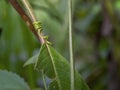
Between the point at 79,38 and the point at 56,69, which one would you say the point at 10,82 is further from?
the point at 79,38

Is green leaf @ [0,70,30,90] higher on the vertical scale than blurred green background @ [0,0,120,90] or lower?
lower

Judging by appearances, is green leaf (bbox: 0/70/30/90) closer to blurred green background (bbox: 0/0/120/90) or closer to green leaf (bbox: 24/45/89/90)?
green leaf (bbox: 24/45/89/90)

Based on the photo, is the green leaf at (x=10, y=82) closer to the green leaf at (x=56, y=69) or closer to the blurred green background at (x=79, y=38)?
the green leaf at (x=56, y=69)

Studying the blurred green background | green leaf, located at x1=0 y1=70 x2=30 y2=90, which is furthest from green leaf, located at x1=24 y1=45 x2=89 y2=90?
the blurred green background

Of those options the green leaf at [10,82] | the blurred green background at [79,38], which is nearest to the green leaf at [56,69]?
the green leaf at [10,82]

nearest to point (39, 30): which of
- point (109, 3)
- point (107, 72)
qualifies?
point (109, 3)

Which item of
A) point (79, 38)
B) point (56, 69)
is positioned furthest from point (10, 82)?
point (79, 38)
